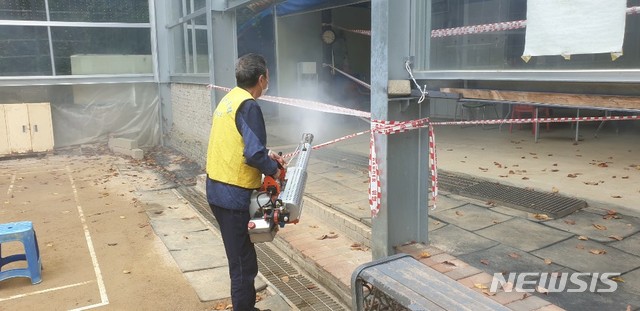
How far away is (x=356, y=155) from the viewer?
8641 millimetres

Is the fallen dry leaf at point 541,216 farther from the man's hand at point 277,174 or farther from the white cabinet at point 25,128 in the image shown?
the white cabinet at point 25,128

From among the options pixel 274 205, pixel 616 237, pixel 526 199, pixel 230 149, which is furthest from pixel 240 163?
pixel 526 199

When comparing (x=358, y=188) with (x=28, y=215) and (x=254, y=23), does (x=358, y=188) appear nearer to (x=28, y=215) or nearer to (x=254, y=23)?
(x=28, y=215)

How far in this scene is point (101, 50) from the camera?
12555mm

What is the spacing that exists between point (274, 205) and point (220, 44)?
6048mm

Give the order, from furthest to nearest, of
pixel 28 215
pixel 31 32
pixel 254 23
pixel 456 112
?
pixel 254 23 → pixel 456 112 → pixel 31 32 → pixel 28 215

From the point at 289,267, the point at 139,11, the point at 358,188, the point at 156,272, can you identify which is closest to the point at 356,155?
the point at 358,188

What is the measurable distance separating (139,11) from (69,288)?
9.91m

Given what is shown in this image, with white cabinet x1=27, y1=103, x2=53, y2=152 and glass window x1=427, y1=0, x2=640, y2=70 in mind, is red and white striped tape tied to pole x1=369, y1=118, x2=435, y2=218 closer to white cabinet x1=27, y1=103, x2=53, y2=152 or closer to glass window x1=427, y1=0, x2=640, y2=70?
glass window x1=427, y1=0, x2=640, y2=70

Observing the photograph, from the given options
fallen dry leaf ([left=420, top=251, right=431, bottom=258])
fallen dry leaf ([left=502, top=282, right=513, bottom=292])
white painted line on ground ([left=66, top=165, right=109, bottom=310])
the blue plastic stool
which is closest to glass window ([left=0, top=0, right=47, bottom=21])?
white painted line on ground ([left=66, top=165, right=109, bottom=310])

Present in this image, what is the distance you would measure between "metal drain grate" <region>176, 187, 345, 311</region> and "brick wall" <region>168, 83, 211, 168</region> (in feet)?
16.0

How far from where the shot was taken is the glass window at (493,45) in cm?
273

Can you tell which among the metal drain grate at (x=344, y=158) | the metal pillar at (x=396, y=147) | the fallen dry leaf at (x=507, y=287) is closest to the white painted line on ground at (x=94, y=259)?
the metal pillar at (x=396, y=147)

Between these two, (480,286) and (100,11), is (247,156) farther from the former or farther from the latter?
(100,11)
